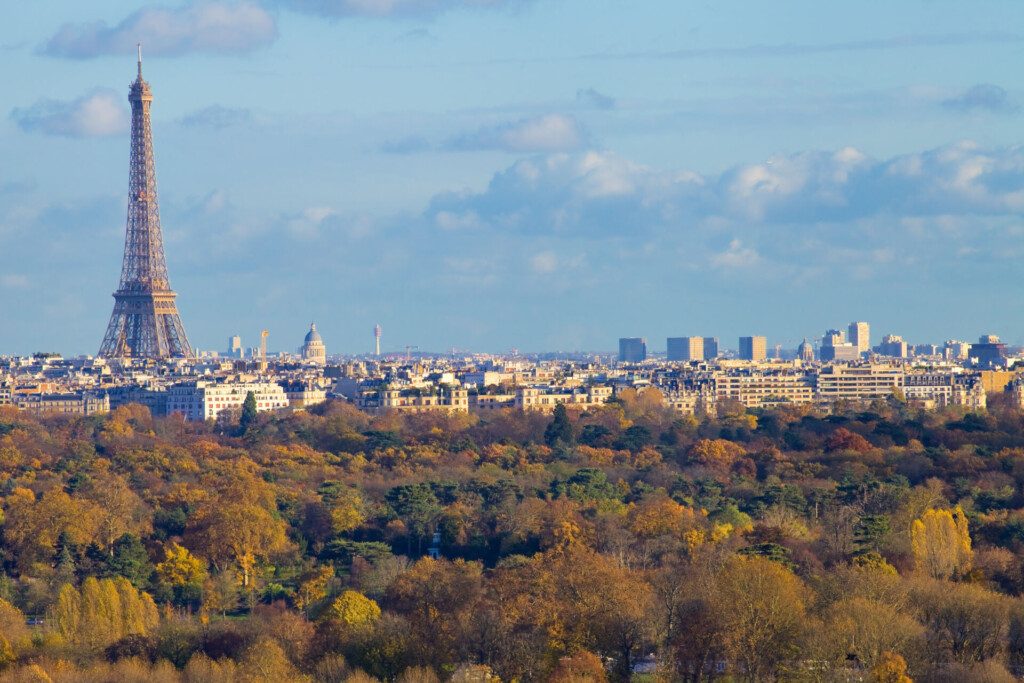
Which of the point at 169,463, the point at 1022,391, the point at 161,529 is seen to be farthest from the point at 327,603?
the point at 1022,391

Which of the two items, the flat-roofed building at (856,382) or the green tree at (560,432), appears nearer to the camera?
the green tree at (560,432)

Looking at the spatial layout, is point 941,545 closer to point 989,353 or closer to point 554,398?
point 554,398

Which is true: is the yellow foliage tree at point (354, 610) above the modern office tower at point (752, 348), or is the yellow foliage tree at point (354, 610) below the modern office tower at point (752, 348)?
below

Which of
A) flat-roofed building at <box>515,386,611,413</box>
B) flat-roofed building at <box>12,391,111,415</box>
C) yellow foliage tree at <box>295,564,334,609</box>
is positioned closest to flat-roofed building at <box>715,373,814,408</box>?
flat-roofed building at <box>515,386,611,413</box>

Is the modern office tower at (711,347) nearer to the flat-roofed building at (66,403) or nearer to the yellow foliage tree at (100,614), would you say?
the flat-roofed building at (66,403)

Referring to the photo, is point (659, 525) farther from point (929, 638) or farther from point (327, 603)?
point (929, 638)

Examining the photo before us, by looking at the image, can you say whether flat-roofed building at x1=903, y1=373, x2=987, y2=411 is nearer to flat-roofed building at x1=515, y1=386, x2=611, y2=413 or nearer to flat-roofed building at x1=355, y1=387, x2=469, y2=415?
flat-roofed building at x1=515, y1=386, x2=611, y2=413

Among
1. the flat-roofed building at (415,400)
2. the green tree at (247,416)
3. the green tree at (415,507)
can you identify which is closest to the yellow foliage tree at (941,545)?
the green tree at (415,507)

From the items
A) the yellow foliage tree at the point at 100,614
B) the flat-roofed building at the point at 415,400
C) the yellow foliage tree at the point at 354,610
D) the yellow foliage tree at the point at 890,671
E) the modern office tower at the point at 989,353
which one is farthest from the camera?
the modern office tower at the point at 989,353
